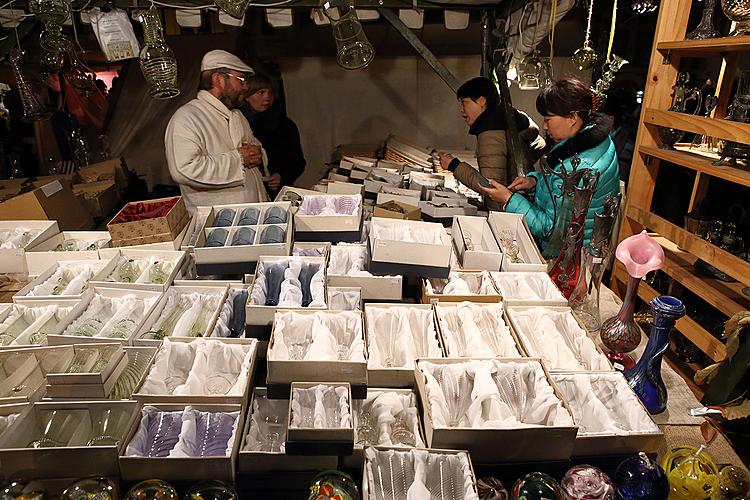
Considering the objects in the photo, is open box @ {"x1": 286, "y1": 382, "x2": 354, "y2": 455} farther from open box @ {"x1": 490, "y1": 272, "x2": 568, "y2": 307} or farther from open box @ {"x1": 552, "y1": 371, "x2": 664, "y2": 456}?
open box @ {"x1": 490, "y1": 272, "x2": 568, "y2": 307}

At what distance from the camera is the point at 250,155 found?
10.6 ft

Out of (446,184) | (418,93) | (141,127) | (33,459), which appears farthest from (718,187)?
(141,127)

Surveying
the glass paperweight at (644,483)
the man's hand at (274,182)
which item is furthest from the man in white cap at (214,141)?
the glass paperweight at (644,483)

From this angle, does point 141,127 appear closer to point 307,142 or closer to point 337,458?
point 307,142

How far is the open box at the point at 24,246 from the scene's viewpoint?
226 cm

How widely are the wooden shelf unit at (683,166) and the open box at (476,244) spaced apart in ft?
3.08

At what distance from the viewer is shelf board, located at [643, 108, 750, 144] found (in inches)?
79.8

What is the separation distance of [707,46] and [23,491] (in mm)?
2891

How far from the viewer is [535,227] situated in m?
2.51

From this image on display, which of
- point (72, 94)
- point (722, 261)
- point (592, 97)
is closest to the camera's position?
point (722, 261)

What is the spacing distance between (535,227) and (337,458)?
5.59 ft

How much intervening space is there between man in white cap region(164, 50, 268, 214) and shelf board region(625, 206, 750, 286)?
233 centimetres

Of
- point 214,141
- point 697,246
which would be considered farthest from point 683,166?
point 214,141

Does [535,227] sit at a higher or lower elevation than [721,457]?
higher
